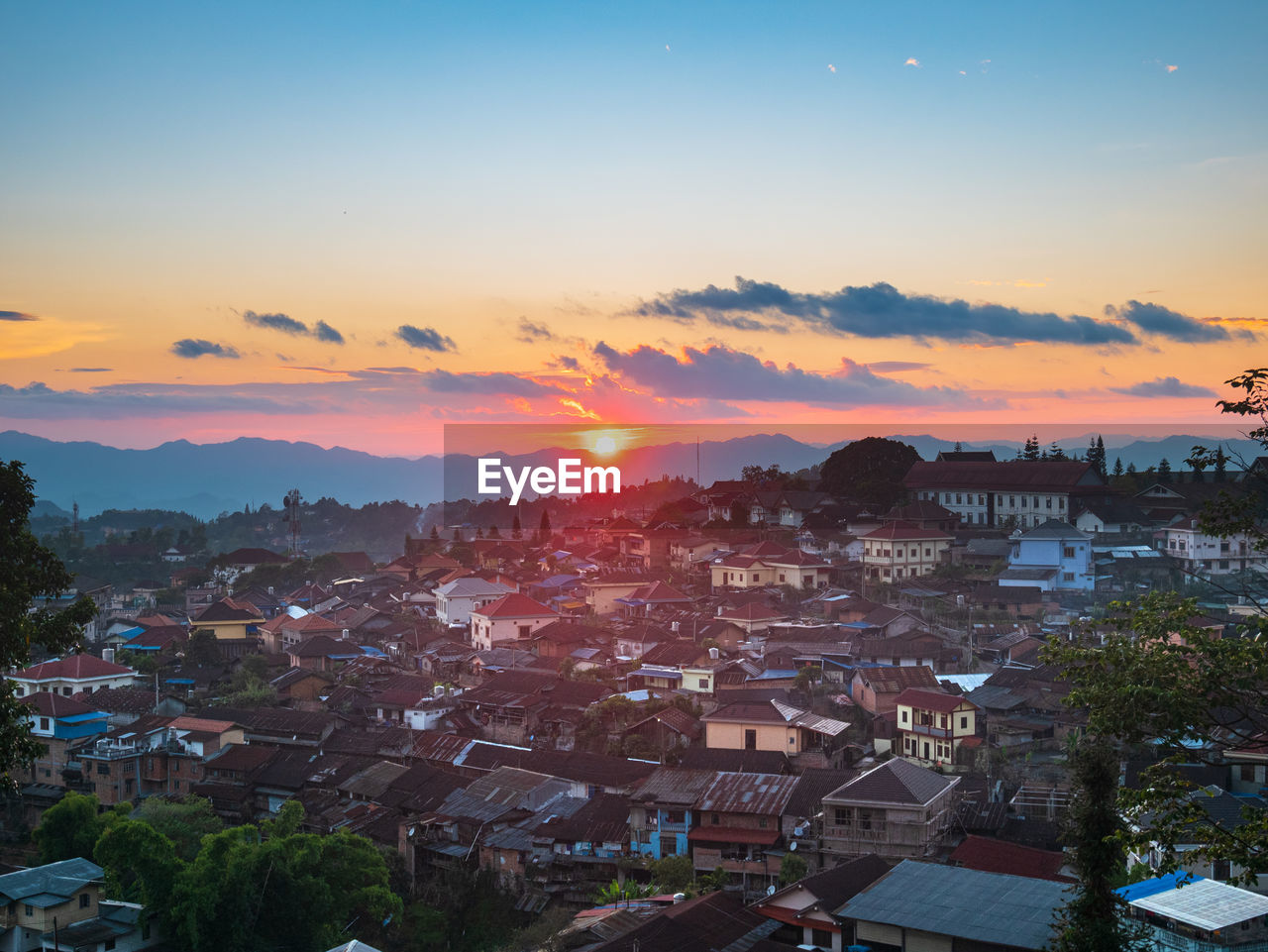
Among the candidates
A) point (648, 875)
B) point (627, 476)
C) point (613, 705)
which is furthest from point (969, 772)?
point (627, 476)

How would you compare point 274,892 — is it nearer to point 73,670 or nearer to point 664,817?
point 664,817

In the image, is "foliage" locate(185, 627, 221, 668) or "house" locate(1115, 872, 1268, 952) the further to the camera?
"foliage" locate(185, 627, 221, 668)

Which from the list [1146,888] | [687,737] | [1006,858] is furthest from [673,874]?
[1146,888]

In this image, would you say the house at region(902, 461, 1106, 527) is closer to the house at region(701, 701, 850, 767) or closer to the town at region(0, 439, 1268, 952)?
the town at region(0, 439, 1268, 952)

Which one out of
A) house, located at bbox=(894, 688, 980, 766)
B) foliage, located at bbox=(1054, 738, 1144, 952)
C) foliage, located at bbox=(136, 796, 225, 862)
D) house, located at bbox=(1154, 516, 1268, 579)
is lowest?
foliage, located at bbox=(136, 796, 225, 862)

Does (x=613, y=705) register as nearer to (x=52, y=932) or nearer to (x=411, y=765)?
(x=411, y=765)

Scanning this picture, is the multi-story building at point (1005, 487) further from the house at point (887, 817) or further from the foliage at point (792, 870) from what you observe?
the foliage at point (792, 870)

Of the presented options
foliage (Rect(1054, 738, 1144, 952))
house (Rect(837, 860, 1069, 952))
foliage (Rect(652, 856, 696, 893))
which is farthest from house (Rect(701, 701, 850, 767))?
foliage (Rect(1054, 738, 1144, 952))
